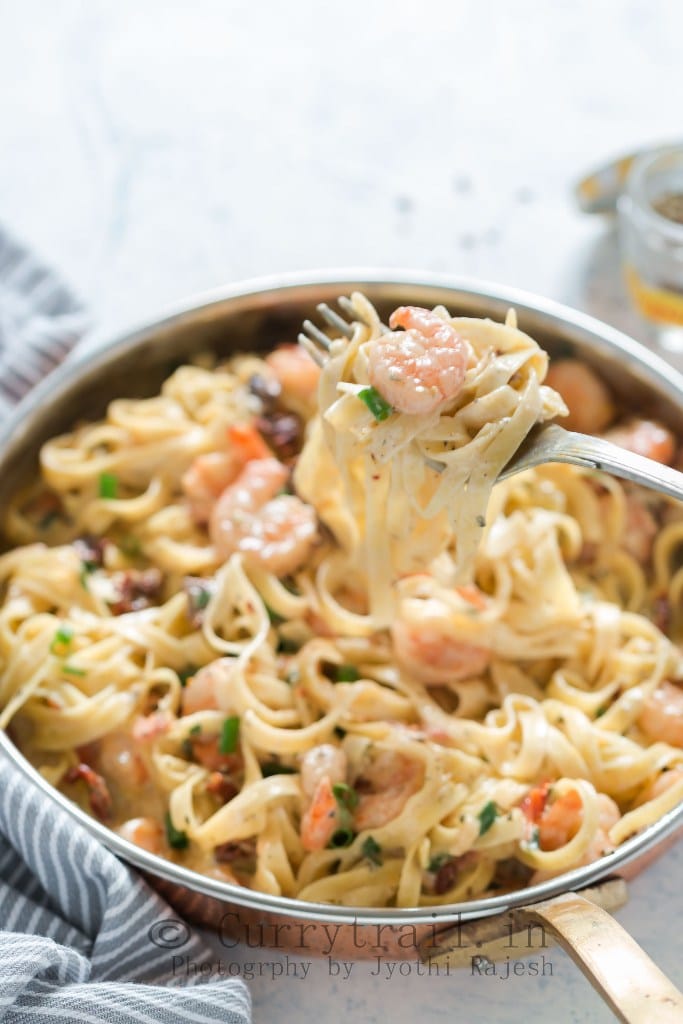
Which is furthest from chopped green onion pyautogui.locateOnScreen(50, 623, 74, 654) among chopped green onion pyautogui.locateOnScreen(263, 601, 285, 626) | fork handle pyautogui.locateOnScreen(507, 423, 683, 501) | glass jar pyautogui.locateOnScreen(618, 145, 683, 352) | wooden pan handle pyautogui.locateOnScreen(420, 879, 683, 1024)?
glass jar pyautogui.locateOnScreen(618, 145, 683, 352)

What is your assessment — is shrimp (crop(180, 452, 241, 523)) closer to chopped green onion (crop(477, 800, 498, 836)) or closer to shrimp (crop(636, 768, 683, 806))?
chopped green onion (crop(477, 800, 498, 836))

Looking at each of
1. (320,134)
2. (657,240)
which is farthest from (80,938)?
(320,134)

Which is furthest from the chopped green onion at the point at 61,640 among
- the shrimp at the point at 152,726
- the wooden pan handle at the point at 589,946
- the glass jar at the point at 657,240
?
the glass jar at the point at 657,240

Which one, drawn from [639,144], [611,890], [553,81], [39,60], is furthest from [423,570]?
[39,60]

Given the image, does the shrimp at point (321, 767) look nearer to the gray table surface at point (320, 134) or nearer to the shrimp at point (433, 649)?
the shrimp at point (433, 649)

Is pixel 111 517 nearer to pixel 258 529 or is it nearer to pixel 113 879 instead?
pixel 258 529

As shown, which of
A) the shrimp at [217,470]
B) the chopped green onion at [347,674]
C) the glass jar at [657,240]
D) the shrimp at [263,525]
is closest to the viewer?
the chopped green onion at [347,674]
